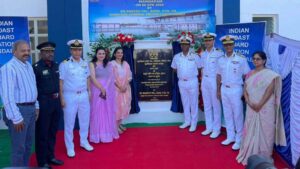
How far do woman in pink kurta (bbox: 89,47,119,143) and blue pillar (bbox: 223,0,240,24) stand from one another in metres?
2.93

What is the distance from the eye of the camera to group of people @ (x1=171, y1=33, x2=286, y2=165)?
5016 millimetres

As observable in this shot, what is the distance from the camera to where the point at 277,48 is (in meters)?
5.38

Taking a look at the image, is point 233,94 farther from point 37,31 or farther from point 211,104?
point 37,31

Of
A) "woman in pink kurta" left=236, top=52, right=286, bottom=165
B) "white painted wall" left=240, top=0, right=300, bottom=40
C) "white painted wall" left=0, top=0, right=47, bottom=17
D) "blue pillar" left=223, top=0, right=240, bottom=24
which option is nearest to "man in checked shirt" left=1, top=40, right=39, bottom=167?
"woman in pink kurta" left=236, top=52, right=286, bottom=165

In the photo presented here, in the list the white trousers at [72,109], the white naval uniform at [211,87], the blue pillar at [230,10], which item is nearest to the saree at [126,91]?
the white trousers at [72,109]

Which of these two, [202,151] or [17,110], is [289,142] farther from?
[17,110]

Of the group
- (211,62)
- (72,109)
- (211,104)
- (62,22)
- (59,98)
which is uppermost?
(62,22)

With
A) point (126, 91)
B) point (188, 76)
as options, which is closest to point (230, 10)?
point (188, 76)

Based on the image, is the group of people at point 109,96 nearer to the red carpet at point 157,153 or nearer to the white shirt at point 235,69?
the white shirt at point 235,69

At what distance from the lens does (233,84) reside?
584cm

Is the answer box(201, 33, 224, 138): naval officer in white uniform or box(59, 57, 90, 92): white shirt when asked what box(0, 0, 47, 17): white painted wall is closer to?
box(59, 57, 90, 92): white shirt

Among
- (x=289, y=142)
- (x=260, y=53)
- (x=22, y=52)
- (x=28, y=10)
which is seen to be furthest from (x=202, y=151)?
(x=28, y=10)

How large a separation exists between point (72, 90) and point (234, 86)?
258cm

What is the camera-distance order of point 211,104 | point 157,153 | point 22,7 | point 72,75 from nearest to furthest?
point 72,75 → point 157,153 → point 211,104 → point 22,7
